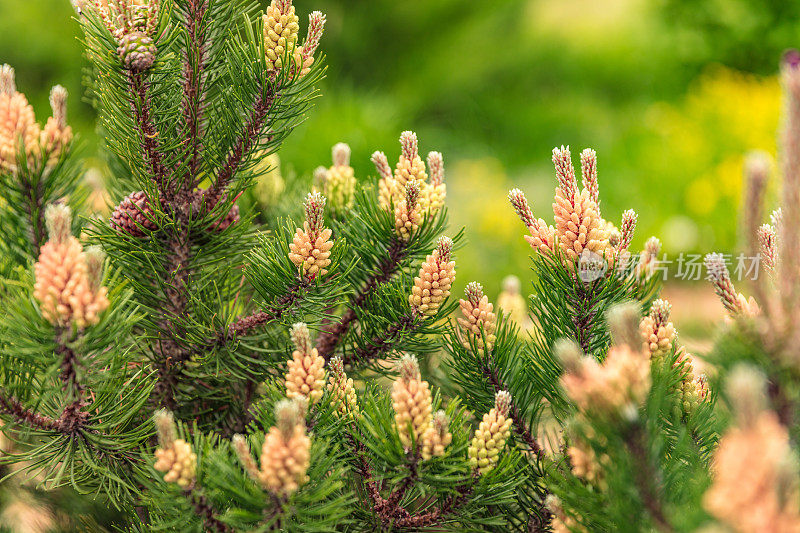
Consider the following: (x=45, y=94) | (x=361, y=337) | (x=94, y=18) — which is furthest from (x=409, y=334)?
(x=45, y=94)

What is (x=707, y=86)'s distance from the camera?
360 cm

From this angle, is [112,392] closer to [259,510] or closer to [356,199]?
[259,510]

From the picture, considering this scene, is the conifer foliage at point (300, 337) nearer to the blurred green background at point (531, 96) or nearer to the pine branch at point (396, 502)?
the pine branch at point (396, 502)

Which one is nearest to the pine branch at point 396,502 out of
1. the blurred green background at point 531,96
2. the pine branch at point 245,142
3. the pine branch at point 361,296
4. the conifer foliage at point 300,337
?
the conifer foliage at point 300,337

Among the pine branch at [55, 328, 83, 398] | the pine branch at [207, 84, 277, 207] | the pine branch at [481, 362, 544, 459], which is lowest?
the pine branch at [55, 328, 83, 398]

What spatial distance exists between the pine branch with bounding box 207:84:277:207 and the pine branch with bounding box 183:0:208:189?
2 centimetres

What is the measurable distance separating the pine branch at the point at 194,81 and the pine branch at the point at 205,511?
0.78ft

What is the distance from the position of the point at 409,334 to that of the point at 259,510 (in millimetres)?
185

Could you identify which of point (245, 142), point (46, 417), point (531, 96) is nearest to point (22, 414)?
point (46, 417)

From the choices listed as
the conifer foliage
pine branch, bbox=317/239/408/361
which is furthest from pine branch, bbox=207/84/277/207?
pine branch, bbox=317/239/408/361

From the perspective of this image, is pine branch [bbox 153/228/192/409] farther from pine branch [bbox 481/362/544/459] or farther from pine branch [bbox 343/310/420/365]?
pine branch [bbox 481/362/544/459]

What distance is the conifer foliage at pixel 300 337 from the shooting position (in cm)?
36

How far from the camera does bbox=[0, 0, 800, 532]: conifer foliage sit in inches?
14.4

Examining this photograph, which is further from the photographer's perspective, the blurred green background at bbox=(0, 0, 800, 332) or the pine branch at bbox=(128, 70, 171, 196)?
the blurred green background at bbox=(0, 0, 800, 332)
